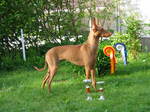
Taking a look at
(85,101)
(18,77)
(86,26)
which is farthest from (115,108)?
(86,26)

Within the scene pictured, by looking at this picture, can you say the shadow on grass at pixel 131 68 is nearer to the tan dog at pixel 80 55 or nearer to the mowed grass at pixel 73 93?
the mowed grass at pixel 73 93

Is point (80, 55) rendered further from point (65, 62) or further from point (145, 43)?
point (145, 43)

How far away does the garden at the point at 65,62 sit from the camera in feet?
20.0

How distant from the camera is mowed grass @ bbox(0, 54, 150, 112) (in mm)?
5793

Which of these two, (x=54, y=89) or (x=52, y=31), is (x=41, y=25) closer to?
(x=52, y=31)

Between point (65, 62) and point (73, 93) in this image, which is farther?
point (65, 62)

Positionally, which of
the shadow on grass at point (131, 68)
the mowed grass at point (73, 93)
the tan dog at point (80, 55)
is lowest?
the shadow on grass at point (131, 68)

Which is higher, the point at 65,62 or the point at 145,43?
the point at 145,43

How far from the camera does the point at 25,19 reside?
1094cm

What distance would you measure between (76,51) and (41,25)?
4958mm

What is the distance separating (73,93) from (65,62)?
3228 mm

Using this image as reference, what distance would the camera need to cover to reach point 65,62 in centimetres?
989

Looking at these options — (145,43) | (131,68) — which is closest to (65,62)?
(131,68)

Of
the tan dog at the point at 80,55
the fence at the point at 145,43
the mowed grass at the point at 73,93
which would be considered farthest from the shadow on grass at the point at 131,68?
the fence at the point at 145,43
